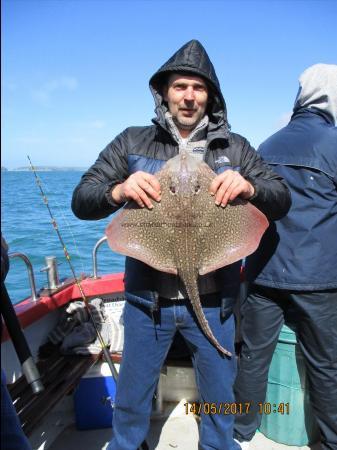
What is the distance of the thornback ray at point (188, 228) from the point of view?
7.15 feet

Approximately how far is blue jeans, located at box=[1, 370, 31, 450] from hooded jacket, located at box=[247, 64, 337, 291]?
198 centimetres

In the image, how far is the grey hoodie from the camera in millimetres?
2930

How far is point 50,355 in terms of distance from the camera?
12.0 feet

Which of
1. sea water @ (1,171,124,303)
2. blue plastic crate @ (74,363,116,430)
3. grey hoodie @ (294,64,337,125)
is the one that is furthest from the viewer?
sea water @ (1,171,124,303)

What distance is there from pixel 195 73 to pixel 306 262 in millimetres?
1622

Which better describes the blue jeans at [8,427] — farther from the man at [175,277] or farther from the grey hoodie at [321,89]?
the grey hoodie at [321,89]

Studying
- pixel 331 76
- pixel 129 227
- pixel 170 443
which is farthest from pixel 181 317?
pixel 331 76

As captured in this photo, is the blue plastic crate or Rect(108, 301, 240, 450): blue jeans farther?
the blue plastic crate

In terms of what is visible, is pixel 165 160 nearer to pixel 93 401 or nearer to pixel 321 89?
pixel 321 89

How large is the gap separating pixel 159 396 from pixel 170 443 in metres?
0.45

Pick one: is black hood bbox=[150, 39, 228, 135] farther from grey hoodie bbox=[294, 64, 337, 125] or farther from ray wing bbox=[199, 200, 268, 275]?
grey hoodie bbox=[294, 64, 337, 125]

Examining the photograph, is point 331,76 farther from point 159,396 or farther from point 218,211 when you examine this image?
point 159,396

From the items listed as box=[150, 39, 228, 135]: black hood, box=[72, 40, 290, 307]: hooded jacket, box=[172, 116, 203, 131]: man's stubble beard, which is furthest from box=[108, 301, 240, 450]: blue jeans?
box=[150, 39, 228, 135]: black hood

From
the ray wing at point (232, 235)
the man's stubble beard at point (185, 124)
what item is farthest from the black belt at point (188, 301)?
the man's stubble beard at point (185, 124)
